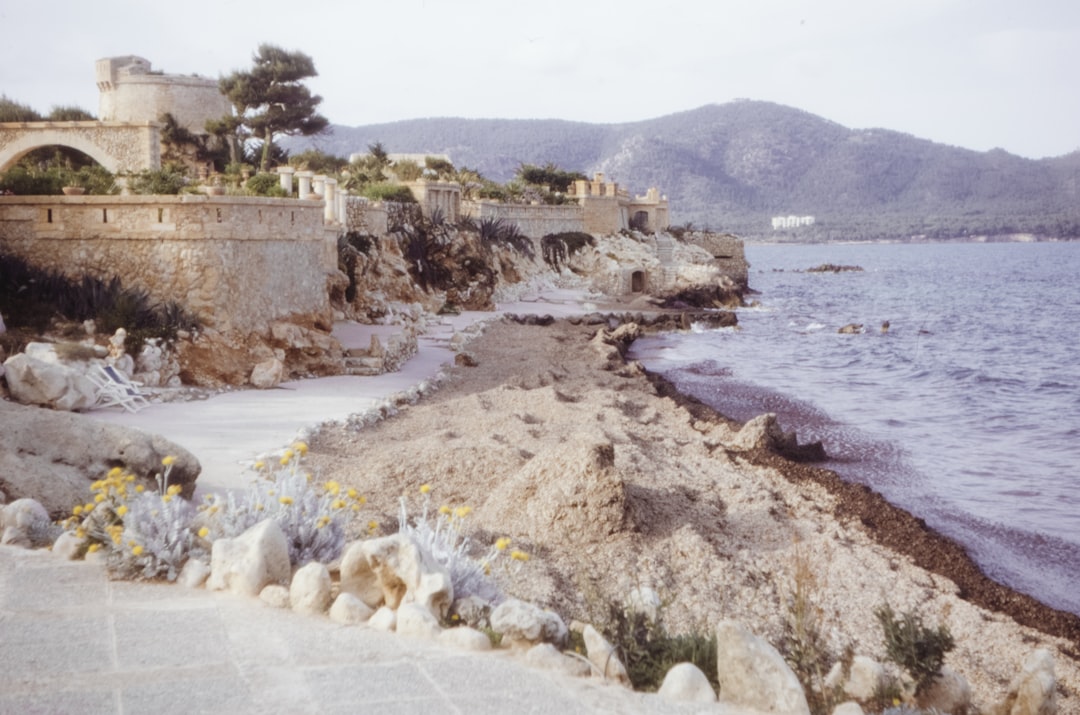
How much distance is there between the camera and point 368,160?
41.5 m

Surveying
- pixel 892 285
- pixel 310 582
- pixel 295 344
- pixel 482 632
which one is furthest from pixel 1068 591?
pixel 892 285

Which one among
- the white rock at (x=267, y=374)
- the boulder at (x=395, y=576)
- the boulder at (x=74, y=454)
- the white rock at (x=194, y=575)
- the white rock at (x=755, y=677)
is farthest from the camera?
the white rock at (x=267, y=374)

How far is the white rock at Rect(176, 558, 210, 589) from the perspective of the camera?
6.32 meters

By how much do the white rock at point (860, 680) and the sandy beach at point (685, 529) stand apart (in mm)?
678

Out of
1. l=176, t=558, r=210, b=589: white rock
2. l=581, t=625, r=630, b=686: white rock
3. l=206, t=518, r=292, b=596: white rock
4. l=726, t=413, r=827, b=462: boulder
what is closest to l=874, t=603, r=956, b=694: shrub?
l=581, t=625, r=630, b=686: white rock

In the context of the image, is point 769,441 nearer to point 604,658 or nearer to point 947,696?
point 947,696

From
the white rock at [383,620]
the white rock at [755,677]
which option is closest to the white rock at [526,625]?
the white rock at [383,620]

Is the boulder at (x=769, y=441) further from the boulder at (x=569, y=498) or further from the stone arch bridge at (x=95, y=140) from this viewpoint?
the stone arch bridge at (x=95, y=140)

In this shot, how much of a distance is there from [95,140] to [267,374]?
1470 centimetres

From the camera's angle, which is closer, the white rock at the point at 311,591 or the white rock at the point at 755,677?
the white rock at the point at 755,677

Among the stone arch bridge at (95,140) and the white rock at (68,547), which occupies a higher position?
the stone arch bridge at (95,140)

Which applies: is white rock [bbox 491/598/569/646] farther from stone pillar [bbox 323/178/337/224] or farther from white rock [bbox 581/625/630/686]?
stone pillar [bbox 323/178/337/224]

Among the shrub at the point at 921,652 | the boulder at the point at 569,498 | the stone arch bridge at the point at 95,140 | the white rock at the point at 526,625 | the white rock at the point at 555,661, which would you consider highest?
the stone arch bridge at the point at 95,140

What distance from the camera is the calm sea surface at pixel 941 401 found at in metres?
12.2
